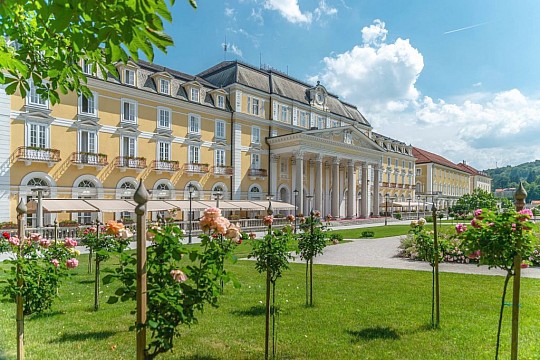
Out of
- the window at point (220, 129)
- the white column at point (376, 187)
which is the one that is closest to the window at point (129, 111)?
the window at point (220, 129)

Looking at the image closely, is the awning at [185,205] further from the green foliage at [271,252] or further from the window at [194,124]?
the green foliage at [271,252]

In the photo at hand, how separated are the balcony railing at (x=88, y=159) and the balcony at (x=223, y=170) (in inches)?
394

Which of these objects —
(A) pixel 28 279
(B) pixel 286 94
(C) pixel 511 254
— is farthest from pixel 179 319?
(B) pixel 286 94

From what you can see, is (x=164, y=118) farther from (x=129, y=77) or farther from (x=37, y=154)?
(x=37, y=154)

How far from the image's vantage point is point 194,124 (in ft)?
101

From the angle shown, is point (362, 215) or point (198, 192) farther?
point (362, 215)

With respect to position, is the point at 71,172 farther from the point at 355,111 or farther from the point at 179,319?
the point at 355,111

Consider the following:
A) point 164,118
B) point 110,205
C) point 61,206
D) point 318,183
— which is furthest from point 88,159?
point 318,183

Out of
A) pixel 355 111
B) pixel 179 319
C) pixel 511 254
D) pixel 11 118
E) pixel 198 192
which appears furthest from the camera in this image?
pixel 355 111

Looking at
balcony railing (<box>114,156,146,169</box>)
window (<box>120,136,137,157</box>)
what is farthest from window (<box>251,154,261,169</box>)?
window (<box>120,136,137,157</box>)

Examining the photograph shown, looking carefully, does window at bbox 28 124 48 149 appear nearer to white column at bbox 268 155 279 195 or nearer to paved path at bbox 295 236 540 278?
paved path at bbox 295 236 540 278

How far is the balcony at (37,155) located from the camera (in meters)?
20.6

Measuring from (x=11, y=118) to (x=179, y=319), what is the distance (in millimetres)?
23596

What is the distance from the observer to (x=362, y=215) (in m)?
44.7
